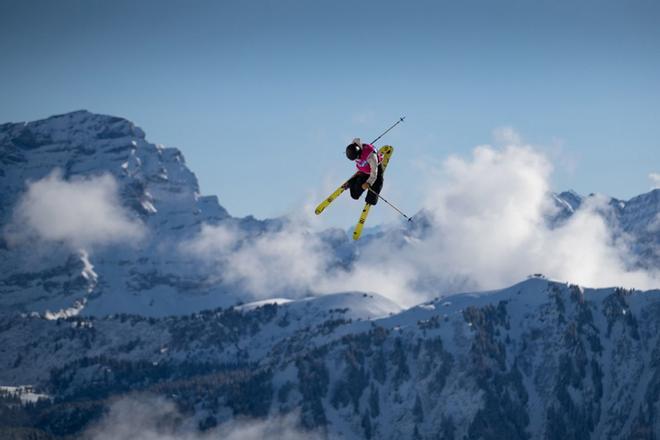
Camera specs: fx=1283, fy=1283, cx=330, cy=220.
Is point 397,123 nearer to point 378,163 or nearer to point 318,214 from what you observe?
point 378,163

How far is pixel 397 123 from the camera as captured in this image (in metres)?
95.8


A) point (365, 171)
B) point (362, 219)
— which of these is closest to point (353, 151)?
point (365, 171)

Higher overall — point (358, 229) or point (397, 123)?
point (397, 123)

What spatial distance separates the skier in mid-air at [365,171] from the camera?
93688 millimetres

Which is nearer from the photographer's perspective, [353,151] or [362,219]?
[353,151]

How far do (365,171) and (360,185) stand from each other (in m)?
1.28

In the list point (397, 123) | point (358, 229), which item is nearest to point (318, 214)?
point (358, 229)

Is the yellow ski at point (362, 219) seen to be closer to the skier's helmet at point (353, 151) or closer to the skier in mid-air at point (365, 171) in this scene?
the skier in mid-air at point (365, 171)

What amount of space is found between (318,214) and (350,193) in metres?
3.51

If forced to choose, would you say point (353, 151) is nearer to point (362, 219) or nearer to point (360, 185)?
point (360, 185)

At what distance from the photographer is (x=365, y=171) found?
9512 cm

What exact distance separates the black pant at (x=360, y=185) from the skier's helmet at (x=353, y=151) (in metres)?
2.27

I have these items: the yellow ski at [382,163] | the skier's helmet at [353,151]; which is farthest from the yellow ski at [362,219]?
the skier's helmet at [353,151]

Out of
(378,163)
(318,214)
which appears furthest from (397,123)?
(318,214)
